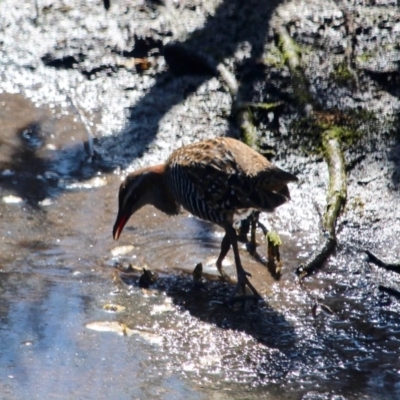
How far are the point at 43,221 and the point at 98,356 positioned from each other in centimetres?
202

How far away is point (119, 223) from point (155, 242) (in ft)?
0.97

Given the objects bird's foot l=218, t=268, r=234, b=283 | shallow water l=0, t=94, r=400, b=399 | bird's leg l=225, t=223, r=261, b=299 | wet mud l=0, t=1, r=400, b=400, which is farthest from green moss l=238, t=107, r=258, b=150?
bird's leg l=225, t=223, r=261, b=299

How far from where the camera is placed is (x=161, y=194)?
7.30 m

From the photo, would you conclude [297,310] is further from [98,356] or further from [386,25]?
[386,25]

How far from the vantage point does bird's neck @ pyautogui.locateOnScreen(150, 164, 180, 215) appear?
23.9ft

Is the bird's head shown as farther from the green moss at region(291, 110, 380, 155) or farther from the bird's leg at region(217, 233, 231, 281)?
the green moss at region(291, 110, 380, 155)

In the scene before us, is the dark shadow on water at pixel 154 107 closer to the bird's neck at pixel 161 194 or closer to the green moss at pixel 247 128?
the green moss at pixel 247 128

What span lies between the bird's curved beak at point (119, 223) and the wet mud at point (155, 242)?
0.26 ft

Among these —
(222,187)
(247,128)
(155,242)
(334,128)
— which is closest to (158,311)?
(222,187)

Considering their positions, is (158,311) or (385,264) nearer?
(158,311)

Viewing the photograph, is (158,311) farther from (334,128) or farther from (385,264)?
(334,128)

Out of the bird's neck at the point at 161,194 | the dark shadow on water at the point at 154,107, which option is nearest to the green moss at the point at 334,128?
the dark shadow on water at the point at 154,107

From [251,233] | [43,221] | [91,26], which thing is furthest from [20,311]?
[91,26]

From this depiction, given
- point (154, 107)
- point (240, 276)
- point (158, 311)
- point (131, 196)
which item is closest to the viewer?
point (158, 311)
